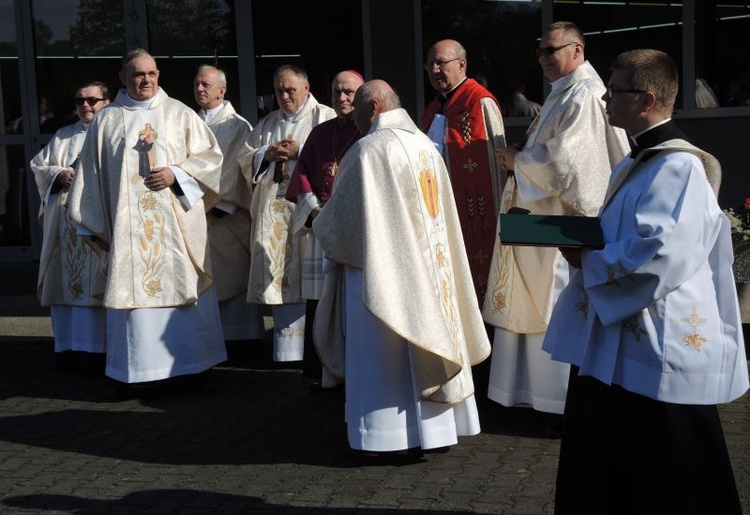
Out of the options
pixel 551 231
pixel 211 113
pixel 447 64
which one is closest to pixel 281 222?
pixel 211 113

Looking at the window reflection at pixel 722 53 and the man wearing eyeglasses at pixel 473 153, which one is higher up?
the window reflection at pixel 722 53

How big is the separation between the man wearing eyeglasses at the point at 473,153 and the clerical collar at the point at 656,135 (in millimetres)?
2741

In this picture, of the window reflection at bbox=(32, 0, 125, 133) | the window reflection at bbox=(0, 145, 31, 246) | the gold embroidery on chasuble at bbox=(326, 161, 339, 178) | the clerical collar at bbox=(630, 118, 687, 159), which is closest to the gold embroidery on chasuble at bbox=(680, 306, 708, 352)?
the clerical collar at bbox=(630, 118, 687, 159)

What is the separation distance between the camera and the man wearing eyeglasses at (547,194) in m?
5.72

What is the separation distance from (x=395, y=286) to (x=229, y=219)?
9.89ft

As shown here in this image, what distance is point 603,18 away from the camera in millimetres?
10555

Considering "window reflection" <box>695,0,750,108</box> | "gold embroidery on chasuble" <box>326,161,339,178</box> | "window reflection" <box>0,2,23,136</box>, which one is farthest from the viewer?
"window reflection" <box>0,2,23,136</box>

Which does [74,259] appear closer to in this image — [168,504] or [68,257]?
[68,257]

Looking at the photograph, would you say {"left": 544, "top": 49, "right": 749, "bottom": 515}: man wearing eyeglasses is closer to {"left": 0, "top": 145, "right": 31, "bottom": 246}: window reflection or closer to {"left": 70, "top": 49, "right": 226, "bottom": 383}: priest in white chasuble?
{"left": 70, "top": 49, "right": 226, "bottom": 383}: priest in white chasuble

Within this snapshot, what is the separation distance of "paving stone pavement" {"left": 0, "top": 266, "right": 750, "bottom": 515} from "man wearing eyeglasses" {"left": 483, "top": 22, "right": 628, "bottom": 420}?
28cm

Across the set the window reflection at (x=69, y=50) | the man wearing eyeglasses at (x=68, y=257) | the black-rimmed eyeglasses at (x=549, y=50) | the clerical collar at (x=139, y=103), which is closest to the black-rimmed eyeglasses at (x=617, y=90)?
the black-rimmed eyeglasses at (x=549, y=50)

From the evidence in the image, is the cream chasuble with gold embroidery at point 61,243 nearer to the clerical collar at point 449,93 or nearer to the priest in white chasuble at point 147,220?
the priest in white chasuble at point 147,220

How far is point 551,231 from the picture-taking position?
3.74 metres

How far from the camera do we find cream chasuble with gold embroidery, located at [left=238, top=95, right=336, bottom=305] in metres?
7.62
